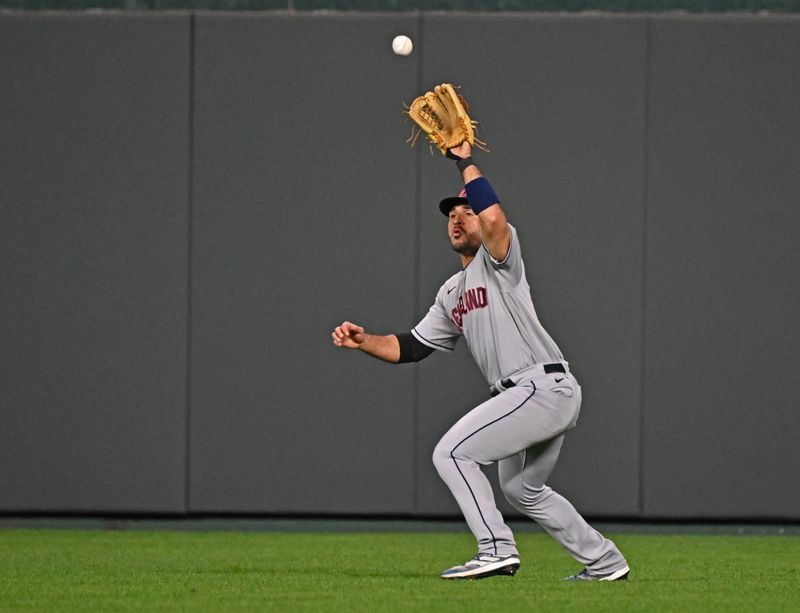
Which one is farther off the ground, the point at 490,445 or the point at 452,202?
the point at 452,202

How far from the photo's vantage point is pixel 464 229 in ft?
20.5

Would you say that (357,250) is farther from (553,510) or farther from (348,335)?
(553,510)

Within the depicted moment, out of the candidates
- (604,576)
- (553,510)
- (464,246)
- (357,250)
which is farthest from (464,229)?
(357,250)

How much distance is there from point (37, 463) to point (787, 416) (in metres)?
5.20

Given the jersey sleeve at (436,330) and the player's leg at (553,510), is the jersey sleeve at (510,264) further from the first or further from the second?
the player's leg at (553,510)

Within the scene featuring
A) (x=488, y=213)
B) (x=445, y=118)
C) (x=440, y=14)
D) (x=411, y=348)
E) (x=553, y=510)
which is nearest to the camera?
(x=488, y=213)

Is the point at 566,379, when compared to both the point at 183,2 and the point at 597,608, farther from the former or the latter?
the point at 183,2

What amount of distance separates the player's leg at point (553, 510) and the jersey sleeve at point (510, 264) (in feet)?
2.29

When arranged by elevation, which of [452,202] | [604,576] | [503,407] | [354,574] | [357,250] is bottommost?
[354,574]

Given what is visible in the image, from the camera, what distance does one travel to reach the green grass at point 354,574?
5281 mm

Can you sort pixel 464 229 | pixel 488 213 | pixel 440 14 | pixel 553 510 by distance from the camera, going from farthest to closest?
pixel 440 14
pixel 464 229
pixel 553 510
pixel 488 213

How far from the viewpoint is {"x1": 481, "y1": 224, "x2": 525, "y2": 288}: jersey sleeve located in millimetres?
5926

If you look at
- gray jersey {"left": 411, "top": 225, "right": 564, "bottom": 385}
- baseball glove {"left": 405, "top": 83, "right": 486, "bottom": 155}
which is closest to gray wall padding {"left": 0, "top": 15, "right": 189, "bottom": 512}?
baseball glove {"left": 405, "top": 83, "right": 486, "bottom": 155}

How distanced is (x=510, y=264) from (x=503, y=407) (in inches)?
23.6
